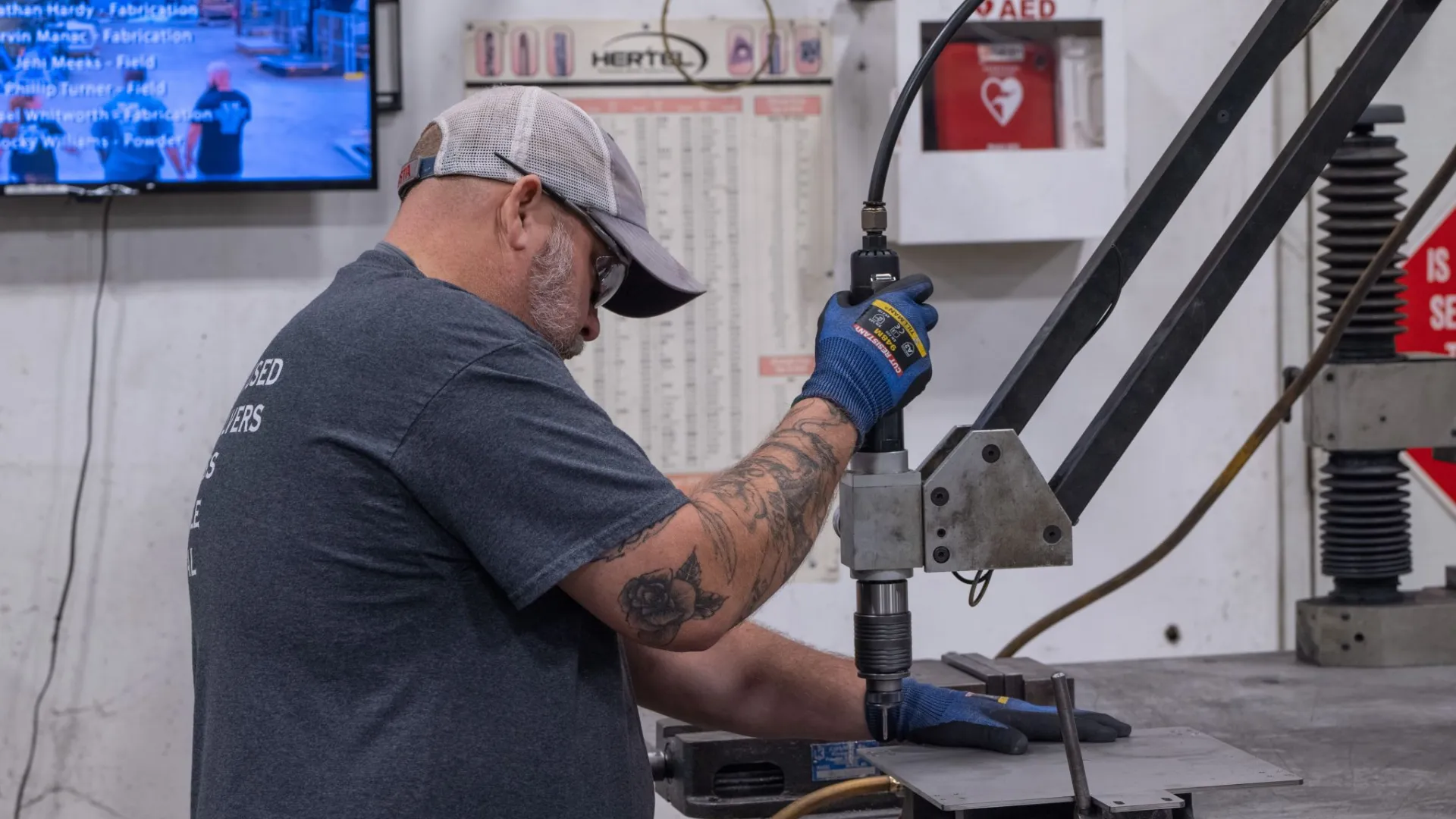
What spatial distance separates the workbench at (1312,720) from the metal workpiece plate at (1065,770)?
5.4 inches

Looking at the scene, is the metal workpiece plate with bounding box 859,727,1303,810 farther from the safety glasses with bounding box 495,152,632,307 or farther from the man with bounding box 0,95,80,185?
the man with bounding box 0,95,80,185

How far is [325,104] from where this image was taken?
6.83 feet

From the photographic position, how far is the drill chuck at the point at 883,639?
0.99m

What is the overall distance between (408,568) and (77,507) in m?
1.36

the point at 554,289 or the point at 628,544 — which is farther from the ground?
the point at 554,289

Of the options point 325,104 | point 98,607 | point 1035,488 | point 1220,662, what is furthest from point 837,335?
point 98,607

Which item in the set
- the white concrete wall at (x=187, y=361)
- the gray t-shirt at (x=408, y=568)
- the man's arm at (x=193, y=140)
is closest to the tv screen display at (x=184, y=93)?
the man's arm at (x=193, y=140)

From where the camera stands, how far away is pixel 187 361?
2.17m

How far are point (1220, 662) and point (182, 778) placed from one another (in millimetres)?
1561

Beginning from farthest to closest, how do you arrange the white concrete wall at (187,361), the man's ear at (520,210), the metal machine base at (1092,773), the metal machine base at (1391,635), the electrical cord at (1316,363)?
the white concrete wall at (187,361)
the metal machine base at (1391,635)
the electrical cord at (1316,363)
the man's ear at (520,210)
the metal machine base at (1092,773)

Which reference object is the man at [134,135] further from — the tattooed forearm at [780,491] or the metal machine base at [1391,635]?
the metal machine base at [1391,635]

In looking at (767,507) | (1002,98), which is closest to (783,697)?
(767,507)

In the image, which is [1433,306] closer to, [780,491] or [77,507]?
[780,491]

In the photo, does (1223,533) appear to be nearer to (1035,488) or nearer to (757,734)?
(757,734)
